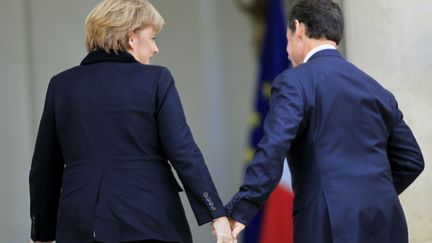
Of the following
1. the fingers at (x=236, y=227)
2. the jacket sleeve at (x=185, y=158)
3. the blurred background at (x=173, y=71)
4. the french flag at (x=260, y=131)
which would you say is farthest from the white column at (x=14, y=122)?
the fingers at (x=236, y=227)

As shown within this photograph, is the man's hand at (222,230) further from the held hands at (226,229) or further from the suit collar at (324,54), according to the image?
the suit collar at (324,54)

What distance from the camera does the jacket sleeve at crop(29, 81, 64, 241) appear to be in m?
3.87

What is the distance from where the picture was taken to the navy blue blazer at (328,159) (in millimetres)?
3615

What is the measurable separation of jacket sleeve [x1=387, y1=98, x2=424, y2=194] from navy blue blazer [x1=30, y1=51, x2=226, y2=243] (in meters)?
0.71

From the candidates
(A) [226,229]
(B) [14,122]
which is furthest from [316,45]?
(B) [14,122]

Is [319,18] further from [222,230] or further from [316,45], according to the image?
[222,230]

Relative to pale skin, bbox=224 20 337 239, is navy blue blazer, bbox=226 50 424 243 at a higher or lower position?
lower

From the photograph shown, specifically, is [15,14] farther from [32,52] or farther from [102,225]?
[102,225]

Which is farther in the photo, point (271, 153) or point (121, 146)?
point (121, 146)

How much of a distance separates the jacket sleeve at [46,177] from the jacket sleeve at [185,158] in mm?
436

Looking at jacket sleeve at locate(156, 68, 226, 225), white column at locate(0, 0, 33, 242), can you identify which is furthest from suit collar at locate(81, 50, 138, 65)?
white column at locate(0, 0, 33, 242)

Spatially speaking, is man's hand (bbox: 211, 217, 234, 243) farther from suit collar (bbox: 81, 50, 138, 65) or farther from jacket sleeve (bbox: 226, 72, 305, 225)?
suit collar (bbox: 81, 50, 138, 65)

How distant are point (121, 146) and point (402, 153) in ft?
3.56

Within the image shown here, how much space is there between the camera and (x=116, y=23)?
12.5ft
